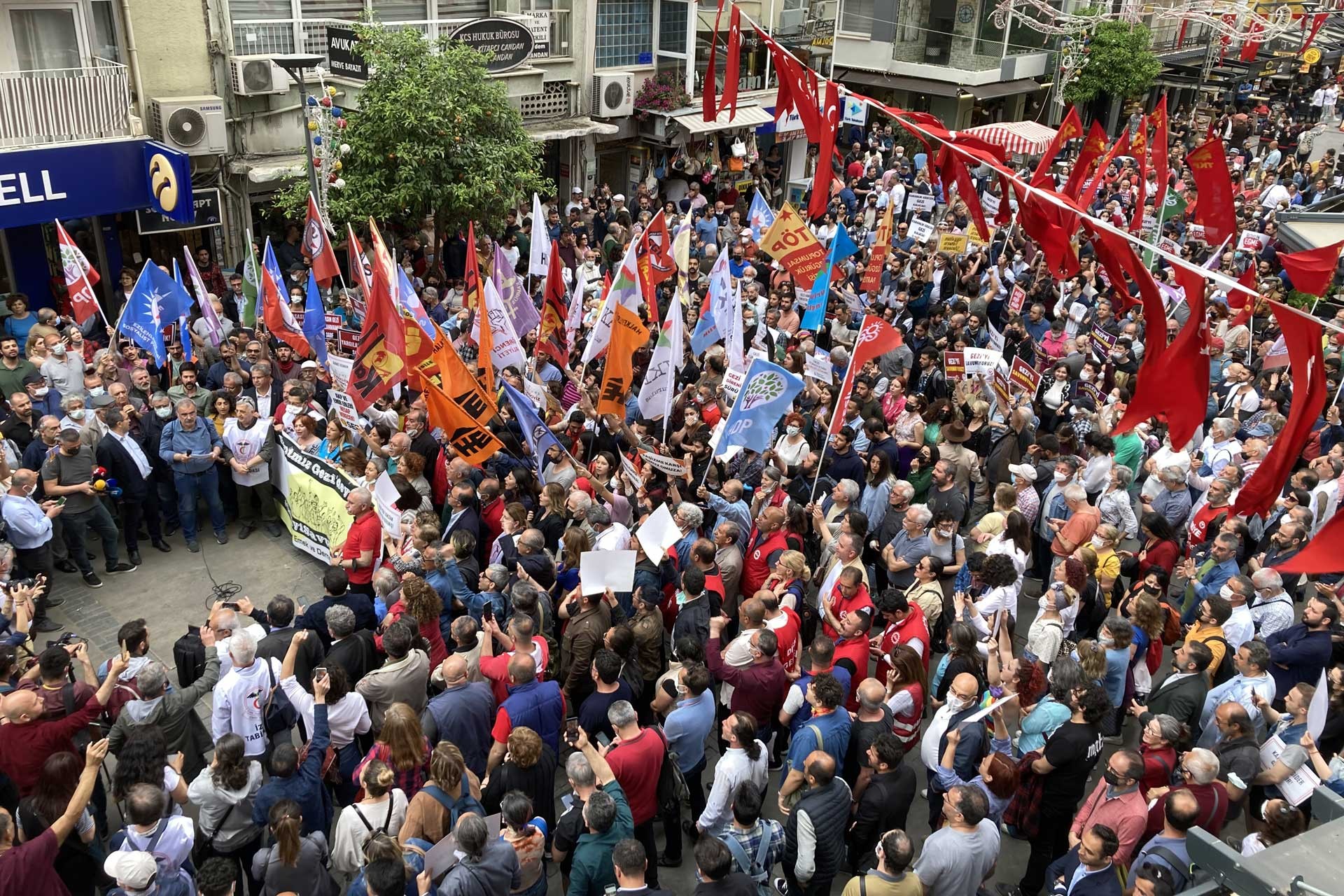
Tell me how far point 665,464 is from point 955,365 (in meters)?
4.04

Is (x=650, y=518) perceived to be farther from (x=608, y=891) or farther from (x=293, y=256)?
(x=293, y=256)

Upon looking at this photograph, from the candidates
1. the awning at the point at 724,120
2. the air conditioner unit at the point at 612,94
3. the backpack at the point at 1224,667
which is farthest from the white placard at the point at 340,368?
the awning at the point at 724,120

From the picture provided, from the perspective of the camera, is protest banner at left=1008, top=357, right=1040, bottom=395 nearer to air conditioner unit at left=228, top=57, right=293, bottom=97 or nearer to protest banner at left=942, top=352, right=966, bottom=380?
protest banner at left=942, top=352, right=966, bottom=380

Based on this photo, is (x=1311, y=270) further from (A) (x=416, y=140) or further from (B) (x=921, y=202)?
(A) (x=416, y=140)

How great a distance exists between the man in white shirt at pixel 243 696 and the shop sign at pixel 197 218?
10.7m

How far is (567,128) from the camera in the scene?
854 inches

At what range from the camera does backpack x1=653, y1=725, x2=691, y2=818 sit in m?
6.46

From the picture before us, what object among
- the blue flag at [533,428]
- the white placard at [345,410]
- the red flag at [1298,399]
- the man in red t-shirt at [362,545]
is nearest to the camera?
the red flag at [1298,399]

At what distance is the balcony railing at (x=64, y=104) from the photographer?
1363 centimetres

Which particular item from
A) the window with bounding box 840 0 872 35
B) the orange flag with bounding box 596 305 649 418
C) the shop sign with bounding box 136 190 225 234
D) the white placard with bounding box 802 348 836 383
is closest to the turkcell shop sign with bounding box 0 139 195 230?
the shop sign with bounding box 136 190 225 234

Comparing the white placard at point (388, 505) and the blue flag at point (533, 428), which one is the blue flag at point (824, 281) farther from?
the white placard at point (388, 505)

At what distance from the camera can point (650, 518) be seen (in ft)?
26.8

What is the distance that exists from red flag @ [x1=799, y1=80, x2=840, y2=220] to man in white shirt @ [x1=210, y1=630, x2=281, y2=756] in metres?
9.06

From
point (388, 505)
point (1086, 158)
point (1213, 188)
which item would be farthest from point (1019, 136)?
point (388, 505)
